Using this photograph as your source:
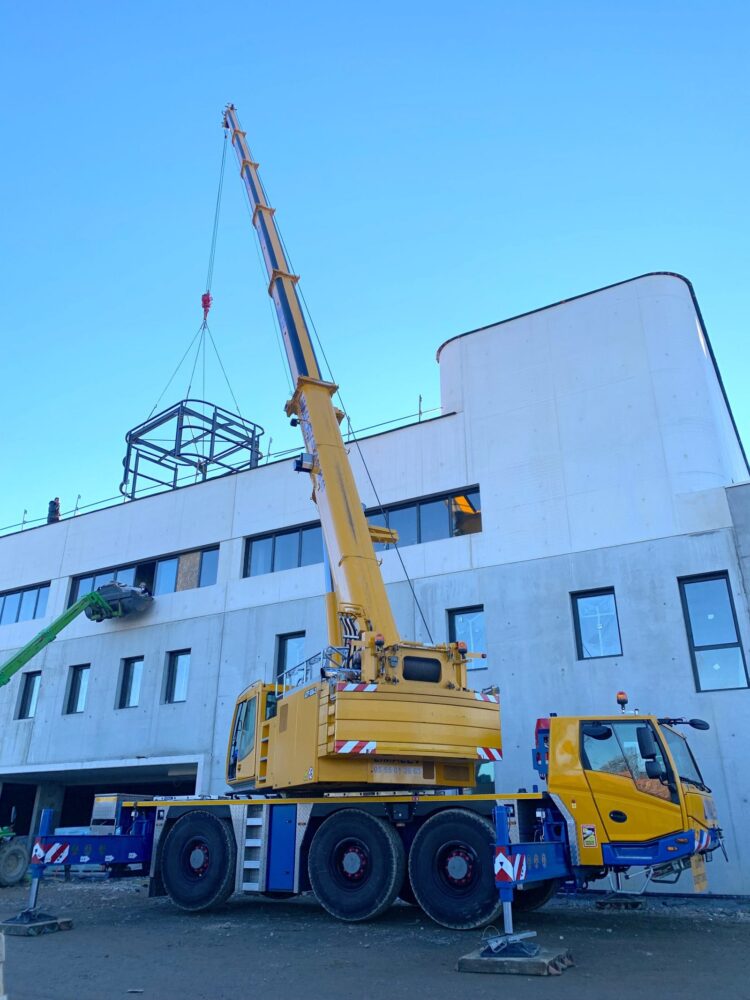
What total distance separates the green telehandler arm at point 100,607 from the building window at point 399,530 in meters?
3.66

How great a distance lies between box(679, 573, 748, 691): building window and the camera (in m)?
14.1

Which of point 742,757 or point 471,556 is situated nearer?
point 742,757

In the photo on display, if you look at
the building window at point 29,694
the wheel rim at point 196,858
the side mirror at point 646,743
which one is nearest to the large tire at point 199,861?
the wheel rim at point 196,858

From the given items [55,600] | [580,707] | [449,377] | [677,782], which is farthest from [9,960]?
[55,600]

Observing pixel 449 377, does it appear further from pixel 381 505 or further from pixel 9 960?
pixel 9 960

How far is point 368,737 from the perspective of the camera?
33.2 feet

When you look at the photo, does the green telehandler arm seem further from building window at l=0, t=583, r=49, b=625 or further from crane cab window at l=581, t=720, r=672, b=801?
crane cab window at l=581, t=720, r=672, b=801

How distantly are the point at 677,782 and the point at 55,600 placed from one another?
21345 millimetres

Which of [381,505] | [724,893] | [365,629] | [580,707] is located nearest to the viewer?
[365,629]

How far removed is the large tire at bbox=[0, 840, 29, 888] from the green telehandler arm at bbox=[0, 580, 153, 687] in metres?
5.82

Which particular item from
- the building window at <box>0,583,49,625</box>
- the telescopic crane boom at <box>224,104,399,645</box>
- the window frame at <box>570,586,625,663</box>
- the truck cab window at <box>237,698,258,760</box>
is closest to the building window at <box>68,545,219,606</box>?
the building window at <box>0,583,49,625</box>

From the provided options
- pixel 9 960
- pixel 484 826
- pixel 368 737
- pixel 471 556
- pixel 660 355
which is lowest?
pixel 9 960

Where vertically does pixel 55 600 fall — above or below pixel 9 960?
above

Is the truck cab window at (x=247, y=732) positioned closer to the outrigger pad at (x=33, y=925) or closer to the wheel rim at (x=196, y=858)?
the wheel rim at (x=196, y=858)
